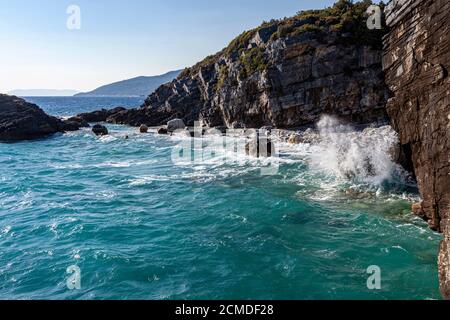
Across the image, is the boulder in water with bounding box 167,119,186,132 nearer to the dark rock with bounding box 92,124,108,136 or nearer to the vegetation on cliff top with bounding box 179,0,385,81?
the vegetation on cliff top with bounding box 179,0,385,81

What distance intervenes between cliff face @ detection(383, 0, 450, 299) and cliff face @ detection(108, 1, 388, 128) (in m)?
25.5

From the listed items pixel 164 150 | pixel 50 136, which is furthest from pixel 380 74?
pixel 50 136

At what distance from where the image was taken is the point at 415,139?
15.5m

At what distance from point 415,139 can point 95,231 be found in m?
15.3

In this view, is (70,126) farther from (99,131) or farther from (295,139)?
(295,139)

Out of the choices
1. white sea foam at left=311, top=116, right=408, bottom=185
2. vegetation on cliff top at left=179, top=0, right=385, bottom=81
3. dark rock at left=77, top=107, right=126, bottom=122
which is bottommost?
white sea foam at left=311, top=116, right=408, bottom=185

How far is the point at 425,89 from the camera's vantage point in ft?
46.4

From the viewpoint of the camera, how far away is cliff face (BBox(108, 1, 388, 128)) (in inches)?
1631

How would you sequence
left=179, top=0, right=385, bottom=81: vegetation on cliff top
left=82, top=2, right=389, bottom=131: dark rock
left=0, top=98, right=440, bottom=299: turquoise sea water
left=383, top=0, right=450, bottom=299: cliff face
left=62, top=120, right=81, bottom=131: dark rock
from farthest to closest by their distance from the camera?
left=62, top=120, right=81, bottom=131: dark rock < left=179, top=0, right=385, bottom=81: vegetation on cliff top < left=82, top=2, right=389, bottom=131: dark rock < left=383, top=0, right=450, bottom=299: cliff face < left=0, top=98, right=440, bottom=299: turquoise sea water

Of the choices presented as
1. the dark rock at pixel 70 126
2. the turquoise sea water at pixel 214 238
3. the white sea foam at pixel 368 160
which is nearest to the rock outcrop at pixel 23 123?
the dark rock at pixel 70 126

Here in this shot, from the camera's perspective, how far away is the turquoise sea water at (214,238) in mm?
12336
